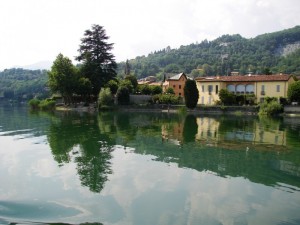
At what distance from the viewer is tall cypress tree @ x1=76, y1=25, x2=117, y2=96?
71125mm

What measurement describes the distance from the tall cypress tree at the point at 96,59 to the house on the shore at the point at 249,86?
18789 mm

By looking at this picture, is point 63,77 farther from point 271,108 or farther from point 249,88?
point 271,108

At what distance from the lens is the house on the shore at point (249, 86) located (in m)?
58.9

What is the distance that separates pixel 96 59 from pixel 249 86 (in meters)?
30.3

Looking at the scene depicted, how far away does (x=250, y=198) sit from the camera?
12.3 m

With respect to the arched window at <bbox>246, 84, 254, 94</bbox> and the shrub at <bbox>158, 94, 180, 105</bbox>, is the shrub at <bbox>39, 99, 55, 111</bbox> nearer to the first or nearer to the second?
the shrub at <bbox>158, 94, 180, 105</bbox>

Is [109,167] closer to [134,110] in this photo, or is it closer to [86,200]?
[86,200]

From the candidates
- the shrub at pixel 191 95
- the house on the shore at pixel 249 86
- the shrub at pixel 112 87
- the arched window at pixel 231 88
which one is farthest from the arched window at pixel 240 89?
the shrub at pixel 112 87

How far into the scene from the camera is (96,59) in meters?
72.2

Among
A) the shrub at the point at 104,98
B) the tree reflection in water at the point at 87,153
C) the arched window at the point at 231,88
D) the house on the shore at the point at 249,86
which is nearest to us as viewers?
the tree reflection in water at the point at 87,153

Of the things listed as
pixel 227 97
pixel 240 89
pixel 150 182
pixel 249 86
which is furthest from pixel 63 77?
pixel 150 182

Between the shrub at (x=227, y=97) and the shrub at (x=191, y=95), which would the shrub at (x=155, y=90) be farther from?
the shrub at (x=227, y=97)

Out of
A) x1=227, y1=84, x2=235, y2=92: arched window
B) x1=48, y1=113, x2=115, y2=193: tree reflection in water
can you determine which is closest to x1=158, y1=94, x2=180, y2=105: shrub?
x1=227, y1=84, x2=235, y2=92: arched window

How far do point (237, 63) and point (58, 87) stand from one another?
13992 cm
